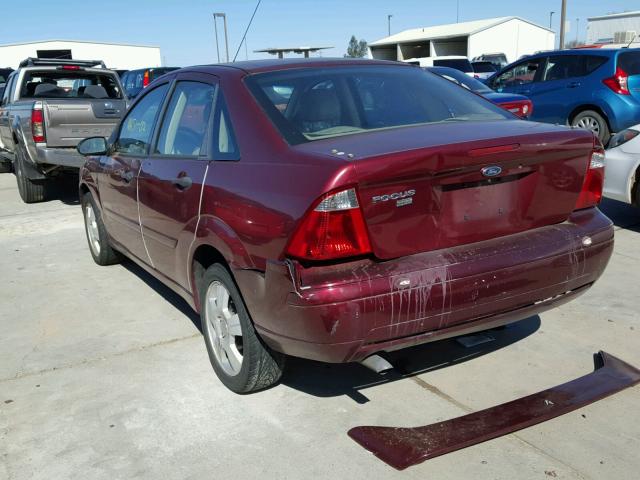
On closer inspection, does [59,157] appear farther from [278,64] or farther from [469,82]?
[469,82]

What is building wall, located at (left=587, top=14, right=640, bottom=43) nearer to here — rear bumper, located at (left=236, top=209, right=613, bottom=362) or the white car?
the white car

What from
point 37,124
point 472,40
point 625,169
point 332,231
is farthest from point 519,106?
point 472,40

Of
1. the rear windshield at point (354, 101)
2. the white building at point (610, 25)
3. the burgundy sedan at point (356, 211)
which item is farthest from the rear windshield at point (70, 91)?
the white building at point (610, 25)

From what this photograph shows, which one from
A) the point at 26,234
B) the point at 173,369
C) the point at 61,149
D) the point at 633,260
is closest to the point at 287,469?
the point at 173,369

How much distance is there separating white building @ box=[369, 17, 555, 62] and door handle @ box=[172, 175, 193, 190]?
162 feet

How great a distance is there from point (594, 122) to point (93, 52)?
5906cm

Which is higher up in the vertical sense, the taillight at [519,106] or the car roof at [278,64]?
the car roof at [278,64]

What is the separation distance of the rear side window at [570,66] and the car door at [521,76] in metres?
0.21

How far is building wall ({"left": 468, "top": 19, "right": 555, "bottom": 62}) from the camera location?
167 feet

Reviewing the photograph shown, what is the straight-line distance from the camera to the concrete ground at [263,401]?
9.34 feet

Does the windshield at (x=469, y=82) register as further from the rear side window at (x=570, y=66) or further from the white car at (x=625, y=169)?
the white car at (x=625, y=169)

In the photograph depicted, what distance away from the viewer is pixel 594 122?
11.0m

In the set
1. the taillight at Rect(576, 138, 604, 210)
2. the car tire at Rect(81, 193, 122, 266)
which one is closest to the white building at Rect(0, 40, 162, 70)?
the car tire at Rect(81, 193, 122, 266)

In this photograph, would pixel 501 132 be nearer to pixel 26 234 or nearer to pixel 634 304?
pixel 634 304
